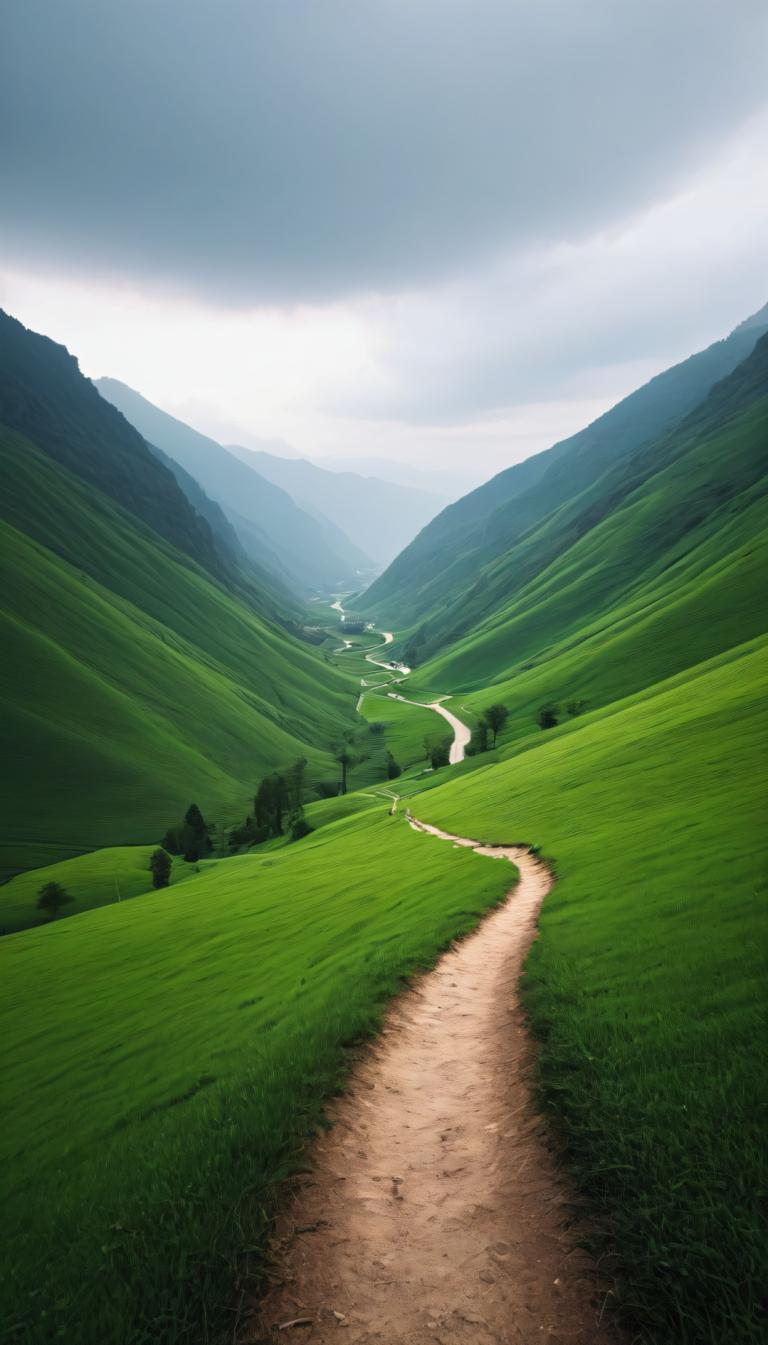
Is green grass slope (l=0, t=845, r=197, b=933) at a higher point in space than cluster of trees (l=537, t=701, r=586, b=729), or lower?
lower

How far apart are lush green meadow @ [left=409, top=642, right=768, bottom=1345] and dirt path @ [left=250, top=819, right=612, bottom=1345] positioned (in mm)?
779

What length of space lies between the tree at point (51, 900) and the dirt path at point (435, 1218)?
3934 inches

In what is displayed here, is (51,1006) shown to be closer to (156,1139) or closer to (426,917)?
(426,917)

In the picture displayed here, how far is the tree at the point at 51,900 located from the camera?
91375 millimetres

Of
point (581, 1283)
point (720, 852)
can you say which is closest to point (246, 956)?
point (720, 852)

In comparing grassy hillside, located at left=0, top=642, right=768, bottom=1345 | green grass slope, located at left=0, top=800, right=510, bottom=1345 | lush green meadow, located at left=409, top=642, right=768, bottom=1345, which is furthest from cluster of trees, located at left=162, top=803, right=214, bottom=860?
lush green meadow, located at left=409, top=642, right=768, bottom=1345

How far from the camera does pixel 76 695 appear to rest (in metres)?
166

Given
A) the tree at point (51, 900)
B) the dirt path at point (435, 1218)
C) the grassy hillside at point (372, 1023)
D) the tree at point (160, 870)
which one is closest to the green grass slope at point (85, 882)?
the tree at point (51, 900)

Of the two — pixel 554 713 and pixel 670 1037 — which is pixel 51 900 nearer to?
pixel 554 713

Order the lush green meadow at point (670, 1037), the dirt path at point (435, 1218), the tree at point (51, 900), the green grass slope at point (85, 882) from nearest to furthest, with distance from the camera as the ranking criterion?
the lush green meadow at point (670, 1037), the dirt path at point (435, 1218), the tree at point (51, 900), the green grass slope at point (85, 882)

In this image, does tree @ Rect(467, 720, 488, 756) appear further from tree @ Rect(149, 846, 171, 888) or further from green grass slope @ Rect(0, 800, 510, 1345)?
green grass slope @ Rect(0, 800, 510, 1345)

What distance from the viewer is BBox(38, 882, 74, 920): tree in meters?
91.4

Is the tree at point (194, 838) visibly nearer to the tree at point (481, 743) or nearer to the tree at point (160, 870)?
the tree at point (160, 870)

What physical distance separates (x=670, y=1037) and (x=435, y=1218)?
17.6ft
